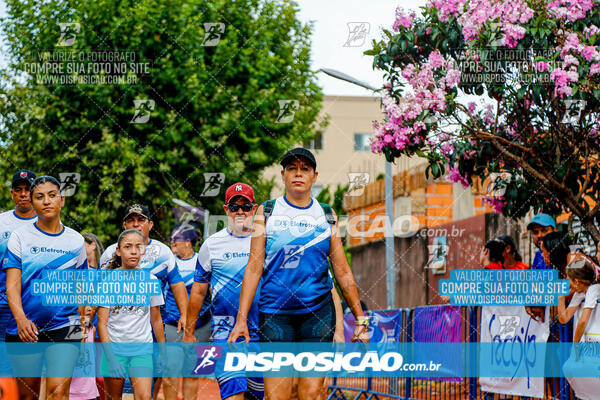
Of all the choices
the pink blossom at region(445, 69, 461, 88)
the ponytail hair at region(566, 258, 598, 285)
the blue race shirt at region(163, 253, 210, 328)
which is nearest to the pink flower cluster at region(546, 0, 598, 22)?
the pink blossom at region(445, 69, 461, 88)

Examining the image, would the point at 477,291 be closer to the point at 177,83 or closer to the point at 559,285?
the point at 559,285

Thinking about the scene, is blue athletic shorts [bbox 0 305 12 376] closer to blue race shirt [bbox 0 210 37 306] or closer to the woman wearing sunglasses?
blue race shirt [bbox 0 210 37 306]

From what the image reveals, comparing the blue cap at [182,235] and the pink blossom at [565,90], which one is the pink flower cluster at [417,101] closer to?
the pink blossom at [565,90]

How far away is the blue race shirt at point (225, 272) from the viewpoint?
786 centimetres

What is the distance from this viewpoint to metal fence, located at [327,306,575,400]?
9453 millimetres

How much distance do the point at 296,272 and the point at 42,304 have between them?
238 centimetres

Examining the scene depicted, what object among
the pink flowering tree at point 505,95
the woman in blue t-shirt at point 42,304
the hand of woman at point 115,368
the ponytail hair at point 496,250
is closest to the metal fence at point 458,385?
the ponytail hair at point 496,250

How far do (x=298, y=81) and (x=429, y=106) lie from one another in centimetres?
1547

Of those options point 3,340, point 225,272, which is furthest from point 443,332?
point 3,340

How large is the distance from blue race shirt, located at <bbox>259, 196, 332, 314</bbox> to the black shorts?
0.04 m

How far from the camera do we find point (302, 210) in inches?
261

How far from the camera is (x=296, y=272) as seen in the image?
21.0 ft

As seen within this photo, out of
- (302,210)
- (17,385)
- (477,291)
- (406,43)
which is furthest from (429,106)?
(17,385)

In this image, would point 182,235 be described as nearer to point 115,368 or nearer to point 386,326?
point 115,368
